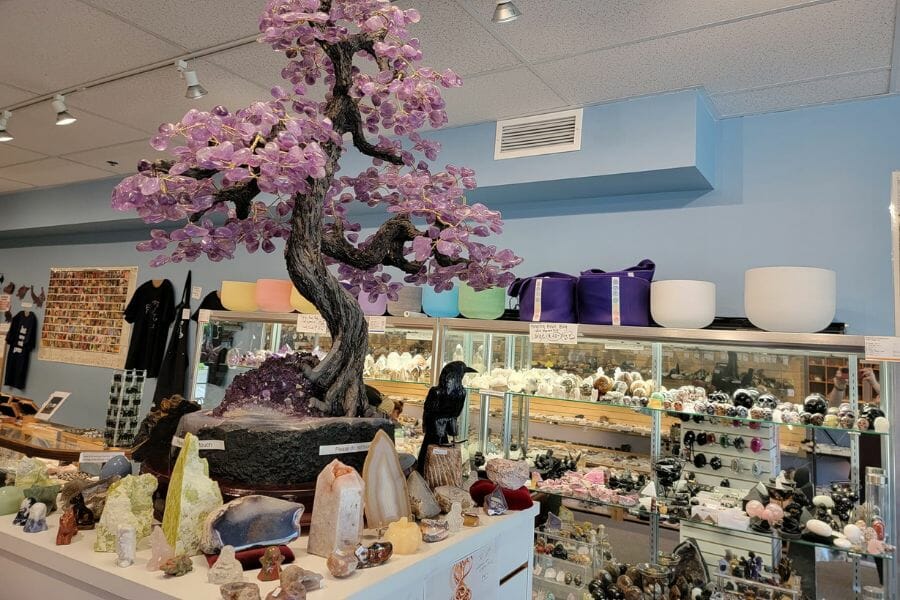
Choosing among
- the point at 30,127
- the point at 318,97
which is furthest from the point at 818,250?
the point at 30,127

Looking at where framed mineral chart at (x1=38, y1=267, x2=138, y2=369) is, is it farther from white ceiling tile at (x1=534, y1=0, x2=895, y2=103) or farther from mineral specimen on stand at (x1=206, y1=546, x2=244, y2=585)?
mineral specimen on stand at (x1=206, y1=546, x2=244, y2=585)

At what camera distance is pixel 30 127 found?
4.04m

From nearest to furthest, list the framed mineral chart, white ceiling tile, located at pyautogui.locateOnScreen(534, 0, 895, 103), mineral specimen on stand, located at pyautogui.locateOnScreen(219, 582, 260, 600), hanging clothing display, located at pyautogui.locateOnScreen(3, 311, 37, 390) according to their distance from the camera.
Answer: mineral specimen on stand, located at pyautogui.locateOnScreen(219, 582, 260, 600)
white ceiling tile, located at pyautogui.locateOnScreen(534, 0, 895, 103)
the framed mineral chart
hanging clothing display, located at pyautogui.locateOnScreen(3, 311, 37, 390)

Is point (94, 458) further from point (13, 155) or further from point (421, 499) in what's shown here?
point (13, 155)

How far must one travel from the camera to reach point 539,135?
3145 mm

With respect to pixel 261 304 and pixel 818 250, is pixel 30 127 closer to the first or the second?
pixel 261 304

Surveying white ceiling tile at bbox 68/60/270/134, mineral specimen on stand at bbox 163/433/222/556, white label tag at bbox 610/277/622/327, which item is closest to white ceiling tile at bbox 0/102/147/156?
white ceiling tile at bbox 68/60/270/134

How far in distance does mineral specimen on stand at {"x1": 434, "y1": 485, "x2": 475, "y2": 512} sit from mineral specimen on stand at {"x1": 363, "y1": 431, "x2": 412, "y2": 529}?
81mm

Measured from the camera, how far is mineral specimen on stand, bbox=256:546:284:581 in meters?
0.79

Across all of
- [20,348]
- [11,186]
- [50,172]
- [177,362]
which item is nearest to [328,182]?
[177,362]

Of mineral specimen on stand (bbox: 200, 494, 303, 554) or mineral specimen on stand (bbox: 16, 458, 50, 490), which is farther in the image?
mineral specimen on stand (bbox: 16, 458, 50, 490)

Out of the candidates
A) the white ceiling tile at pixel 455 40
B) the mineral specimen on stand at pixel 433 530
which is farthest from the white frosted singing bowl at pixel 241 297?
the mineral specimen on stand at pixel 433 530

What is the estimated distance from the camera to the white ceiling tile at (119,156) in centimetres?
430

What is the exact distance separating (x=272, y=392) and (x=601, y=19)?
6.42 feet
